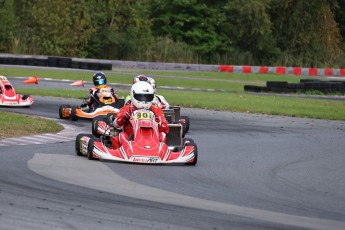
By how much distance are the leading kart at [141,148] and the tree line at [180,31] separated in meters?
32.5

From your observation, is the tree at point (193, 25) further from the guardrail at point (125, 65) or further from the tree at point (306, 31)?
the guardrail at point (125, 65)

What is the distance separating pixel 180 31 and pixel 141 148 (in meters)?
36.6

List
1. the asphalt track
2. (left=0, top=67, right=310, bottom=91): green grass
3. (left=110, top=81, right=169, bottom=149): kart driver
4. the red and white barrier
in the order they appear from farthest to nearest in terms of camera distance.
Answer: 1. the red and white barrier
2. (left=0, top=67, right=310, bottom=91): green grass
3. (left=110, top=81, right=169, bottom=149): kart driver
4. the asphalt track

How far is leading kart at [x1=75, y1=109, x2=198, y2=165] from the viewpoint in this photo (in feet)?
37.5

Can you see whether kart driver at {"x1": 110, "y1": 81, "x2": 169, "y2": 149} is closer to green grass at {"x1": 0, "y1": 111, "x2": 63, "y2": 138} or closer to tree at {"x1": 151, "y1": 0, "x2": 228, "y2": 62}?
green grass at {"x1": 0, "y1": 111, "x2": 63, "y2": 138}

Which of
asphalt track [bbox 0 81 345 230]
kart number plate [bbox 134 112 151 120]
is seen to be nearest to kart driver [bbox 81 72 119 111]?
asphalt track [bbox 0 81 345 230]

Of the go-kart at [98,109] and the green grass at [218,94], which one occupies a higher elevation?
the go-kart at [98,109]

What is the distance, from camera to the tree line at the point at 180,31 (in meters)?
44.5

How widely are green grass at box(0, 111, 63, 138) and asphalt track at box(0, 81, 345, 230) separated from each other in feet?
4.31

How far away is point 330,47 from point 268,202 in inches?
1621

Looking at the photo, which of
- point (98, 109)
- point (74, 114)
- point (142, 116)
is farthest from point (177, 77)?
point (142, 116)

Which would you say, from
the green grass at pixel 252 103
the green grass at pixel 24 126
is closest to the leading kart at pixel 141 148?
the green grass at pixel 24 126

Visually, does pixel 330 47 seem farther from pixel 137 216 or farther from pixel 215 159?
pixel 137 216

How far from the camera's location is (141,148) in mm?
11500
